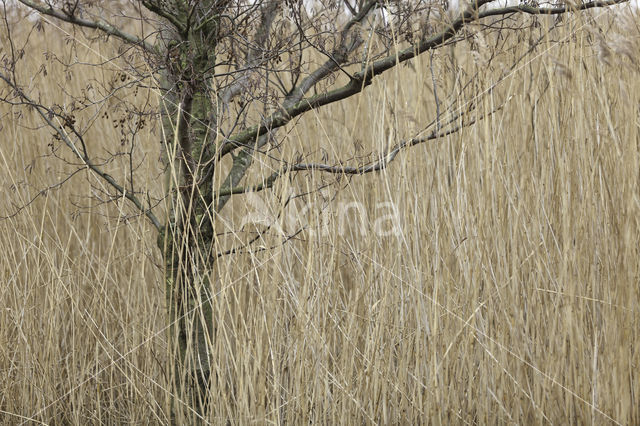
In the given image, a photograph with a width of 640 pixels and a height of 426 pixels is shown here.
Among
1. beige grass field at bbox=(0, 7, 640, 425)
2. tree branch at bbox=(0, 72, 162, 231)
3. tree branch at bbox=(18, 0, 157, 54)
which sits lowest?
beige grass field at bbox=(0, 7, 640, 425)

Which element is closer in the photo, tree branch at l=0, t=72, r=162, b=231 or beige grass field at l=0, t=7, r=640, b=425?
beige grass field at l=0, t=7, r=640, b=425

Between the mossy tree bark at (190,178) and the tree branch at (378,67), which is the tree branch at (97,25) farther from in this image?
the tree branch at (378,67)

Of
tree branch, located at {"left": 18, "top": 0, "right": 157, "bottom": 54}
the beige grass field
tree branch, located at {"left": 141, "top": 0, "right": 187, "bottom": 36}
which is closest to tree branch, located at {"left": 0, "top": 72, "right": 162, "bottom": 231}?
the beige grass field

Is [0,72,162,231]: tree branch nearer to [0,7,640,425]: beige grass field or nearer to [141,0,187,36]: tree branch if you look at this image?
[0,7,640,425]: beige grass field

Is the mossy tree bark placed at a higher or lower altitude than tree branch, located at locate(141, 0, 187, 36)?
lower

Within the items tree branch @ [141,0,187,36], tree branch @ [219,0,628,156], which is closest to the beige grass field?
tree branch @ [219,0,628,156]

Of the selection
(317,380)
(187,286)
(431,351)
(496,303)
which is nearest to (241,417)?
(317,380)

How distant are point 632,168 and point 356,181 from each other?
1.13m

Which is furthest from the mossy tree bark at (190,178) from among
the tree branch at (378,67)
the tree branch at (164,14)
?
the tree branch at (378,67)

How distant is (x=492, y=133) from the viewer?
181 centimetres

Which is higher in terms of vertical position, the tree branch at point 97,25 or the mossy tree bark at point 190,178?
the tree branch at point 97,25

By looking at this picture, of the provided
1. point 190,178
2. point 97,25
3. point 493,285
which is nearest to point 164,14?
point 97,25

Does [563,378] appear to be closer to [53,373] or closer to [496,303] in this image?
[496,303]

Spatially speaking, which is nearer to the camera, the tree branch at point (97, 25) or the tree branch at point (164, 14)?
the tree branch at point (164, 14)
